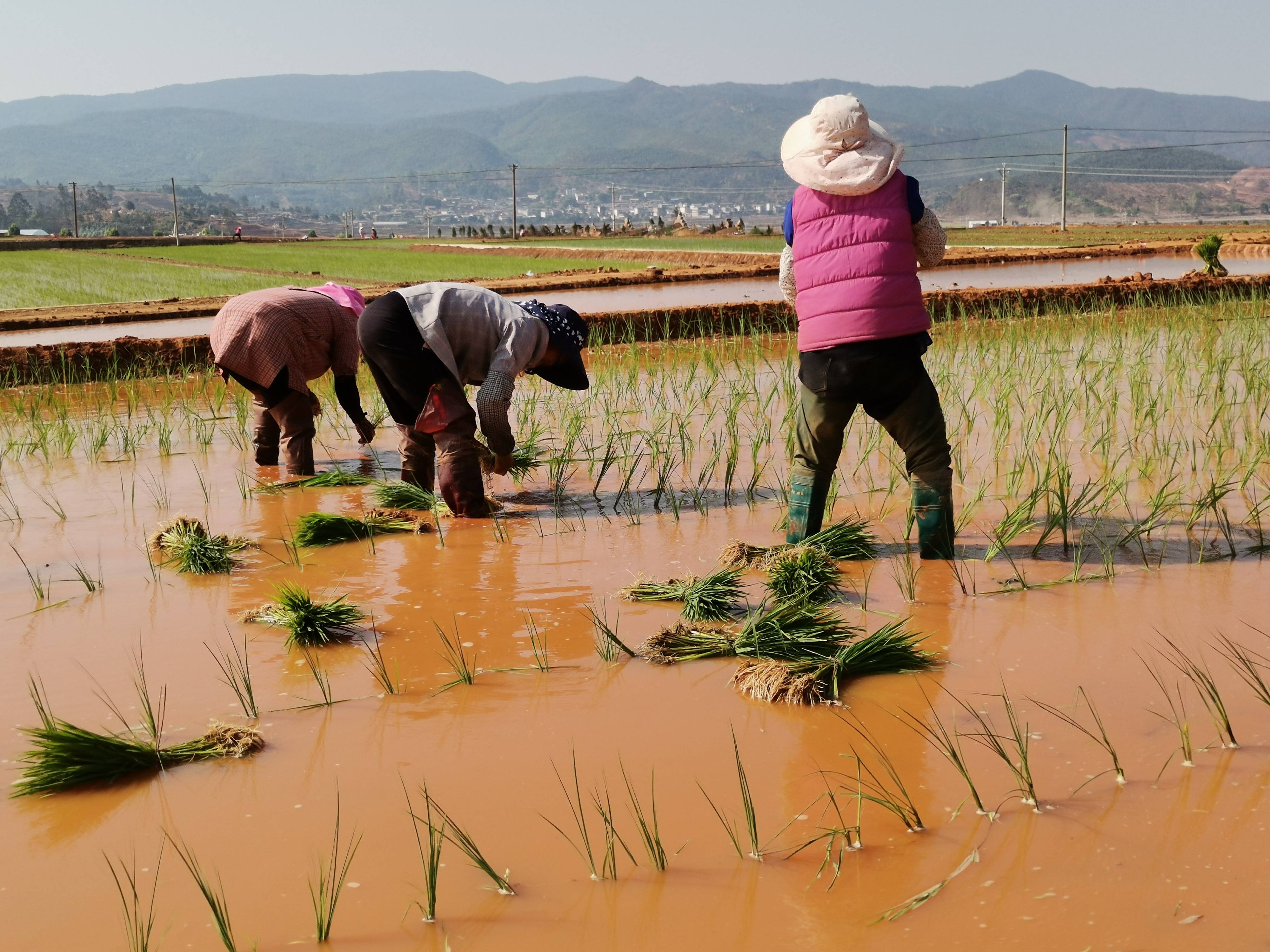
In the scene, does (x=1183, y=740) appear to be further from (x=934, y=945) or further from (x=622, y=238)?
(x=622, y=238)

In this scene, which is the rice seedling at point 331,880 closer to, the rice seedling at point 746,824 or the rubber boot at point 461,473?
the rice seedling at point 746,824

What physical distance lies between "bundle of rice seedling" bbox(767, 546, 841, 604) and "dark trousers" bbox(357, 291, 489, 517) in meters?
1.42

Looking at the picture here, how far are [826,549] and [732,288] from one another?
11004mm

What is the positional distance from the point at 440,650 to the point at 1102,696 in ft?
5.04

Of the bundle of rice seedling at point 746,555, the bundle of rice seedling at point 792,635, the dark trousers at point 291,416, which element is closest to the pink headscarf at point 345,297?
the dark trousers at point 291,416

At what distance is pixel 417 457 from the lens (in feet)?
15.8

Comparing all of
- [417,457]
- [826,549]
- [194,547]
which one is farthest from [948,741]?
[417,457]

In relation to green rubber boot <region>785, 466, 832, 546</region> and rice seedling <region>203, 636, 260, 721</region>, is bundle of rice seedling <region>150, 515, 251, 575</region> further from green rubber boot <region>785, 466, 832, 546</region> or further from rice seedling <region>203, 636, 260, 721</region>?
green rubber boot <region>785, 466, 832, 546</region>

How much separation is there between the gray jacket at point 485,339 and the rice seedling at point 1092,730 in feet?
7.34

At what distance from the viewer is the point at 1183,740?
2.22 m

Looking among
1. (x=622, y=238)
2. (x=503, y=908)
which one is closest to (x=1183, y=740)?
(x=503, y=908)

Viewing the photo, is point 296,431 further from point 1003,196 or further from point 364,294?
point 1003,196

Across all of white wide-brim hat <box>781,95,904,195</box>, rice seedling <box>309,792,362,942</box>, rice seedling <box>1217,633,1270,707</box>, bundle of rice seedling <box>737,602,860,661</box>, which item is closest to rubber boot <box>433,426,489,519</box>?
white wide-brim hat <box>781,95,904,195</box>

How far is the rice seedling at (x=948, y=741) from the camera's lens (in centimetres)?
204
